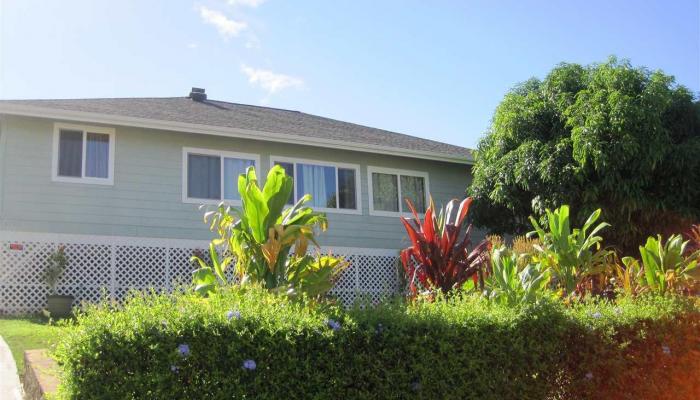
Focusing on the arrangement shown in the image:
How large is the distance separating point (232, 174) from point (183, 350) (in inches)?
489

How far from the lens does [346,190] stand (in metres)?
17.3

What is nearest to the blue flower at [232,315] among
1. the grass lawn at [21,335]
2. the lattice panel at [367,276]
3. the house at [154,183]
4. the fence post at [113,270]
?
the grass lawn at [21,335]

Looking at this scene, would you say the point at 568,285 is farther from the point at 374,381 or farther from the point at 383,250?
the point at 383,250

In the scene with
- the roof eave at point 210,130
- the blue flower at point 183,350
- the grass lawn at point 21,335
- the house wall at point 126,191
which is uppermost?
the roof eave at point 210,130

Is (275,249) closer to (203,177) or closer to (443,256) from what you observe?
(443,256)

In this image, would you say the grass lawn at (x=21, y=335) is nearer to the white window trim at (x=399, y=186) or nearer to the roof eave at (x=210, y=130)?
the roof eave at (x=210, y=130)

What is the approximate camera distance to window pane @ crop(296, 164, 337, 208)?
55.0 feet

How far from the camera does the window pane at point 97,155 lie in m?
14.5

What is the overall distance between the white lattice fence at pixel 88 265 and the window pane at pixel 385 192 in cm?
441

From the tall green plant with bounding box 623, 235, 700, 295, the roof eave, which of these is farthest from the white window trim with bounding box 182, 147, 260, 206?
the tall green plant with bounding box 623, 235, 700, 295

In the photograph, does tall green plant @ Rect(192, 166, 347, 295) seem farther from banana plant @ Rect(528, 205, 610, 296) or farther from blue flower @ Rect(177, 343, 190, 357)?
banana plant @ Rect(528, 205, 610, 296)

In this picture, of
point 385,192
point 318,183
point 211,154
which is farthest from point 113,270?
point 385,192

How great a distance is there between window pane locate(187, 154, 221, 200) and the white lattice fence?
144 centimetres

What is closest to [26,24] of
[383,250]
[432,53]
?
[432,53]
